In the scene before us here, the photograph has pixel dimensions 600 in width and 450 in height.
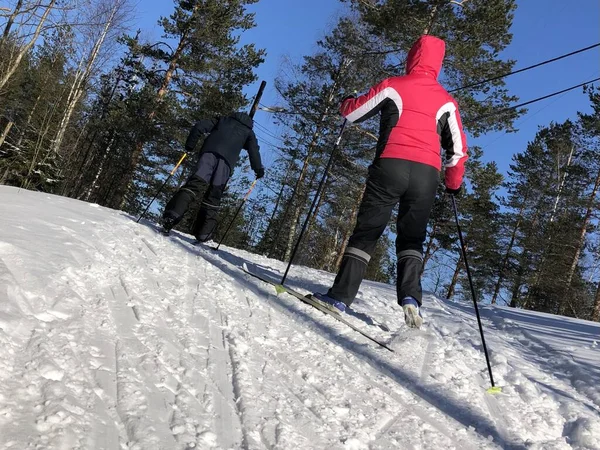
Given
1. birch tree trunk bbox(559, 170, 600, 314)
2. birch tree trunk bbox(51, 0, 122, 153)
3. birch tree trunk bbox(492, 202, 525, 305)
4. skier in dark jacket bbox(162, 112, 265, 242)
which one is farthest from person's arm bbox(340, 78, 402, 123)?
birch tree trunk bbox(492, 202, 525, 305)

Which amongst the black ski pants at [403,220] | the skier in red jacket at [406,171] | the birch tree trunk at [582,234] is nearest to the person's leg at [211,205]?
the skier in red jacket at [406,171]

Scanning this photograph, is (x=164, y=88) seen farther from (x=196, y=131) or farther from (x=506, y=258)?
(x=506, y=258)

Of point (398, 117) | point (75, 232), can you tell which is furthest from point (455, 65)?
point (75, 232)

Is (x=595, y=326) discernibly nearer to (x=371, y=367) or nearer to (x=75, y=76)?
(x=371, y=367)

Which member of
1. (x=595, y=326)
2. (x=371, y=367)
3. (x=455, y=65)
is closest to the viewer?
(x=371, y=367)

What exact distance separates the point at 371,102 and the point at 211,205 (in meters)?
3.32

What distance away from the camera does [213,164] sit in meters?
5.97

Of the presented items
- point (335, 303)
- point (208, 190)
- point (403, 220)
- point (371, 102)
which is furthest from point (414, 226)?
point (208, 190)

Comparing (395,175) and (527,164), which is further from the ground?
(527,164)

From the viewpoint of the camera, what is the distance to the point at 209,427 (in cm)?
149

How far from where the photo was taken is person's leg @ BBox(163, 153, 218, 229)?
18.8ft

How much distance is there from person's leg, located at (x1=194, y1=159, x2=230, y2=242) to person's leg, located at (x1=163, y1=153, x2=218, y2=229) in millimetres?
88

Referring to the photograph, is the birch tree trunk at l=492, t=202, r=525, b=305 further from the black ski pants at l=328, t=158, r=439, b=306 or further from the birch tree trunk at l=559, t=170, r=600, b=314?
the black ski pants at l=328, t=158, r=439, b=306

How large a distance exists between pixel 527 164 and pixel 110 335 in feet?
86.7
